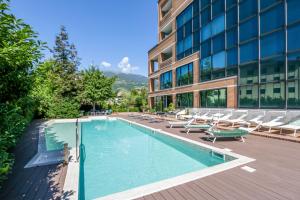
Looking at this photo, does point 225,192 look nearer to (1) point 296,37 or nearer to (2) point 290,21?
(1) point 296,37

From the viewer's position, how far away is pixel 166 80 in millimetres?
29781

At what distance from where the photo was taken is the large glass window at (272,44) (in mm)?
12797

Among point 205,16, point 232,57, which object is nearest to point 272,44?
point 232,57

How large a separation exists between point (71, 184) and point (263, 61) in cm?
1455

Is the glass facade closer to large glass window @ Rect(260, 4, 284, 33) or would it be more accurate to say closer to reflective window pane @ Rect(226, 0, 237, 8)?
reflective window pane @ Rect(226, 0, 237, 8)

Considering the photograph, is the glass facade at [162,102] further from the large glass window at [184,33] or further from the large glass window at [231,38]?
the large glass window at [231,38]

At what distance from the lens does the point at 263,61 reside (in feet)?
46.3

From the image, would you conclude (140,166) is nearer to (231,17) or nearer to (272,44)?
(272,44)

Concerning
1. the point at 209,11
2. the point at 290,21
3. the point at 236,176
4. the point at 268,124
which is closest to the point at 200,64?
the point at 209,11

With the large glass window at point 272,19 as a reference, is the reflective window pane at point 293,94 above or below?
below

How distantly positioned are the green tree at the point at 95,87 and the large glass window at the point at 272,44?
23541mm

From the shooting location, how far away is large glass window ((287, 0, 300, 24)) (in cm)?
1197

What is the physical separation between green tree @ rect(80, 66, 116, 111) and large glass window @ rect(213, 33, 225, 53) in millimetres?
18914

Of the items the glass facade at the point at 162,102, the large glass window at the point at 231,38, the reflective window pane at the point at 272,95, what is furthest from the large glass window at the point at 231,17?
the glass facade at the point at 162,102
